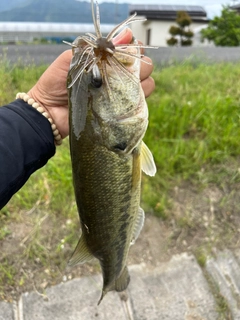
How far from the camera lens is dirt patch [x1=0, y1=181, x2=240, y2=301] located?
2811mm

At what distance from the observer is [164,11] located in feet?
83.0

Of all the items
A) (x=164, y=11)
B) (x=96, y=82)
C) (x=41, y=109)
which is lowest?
(x=164, y=11)

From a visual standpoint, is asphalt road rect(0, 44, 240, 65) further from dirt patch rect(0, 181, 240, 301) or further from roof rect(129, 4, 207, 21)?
roof rect(129, 4, 207, 21)

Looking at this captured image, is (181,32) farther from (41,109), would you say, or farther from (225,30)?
(41,109)

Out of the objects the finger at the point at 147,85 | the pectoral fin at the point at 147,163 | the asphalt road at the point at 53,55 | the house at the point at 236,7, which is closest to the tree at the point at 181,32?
the house at the point at 236,7

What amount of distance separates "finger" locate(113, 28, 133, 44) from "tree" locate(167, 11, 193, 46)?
2210 cm

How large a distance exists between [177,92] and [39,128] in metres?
3.24

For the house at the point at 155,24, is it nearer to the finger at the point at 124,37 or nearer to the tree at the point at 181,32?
the tree at the point at 181,32

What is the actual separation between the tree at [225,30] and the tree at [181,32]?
200cm

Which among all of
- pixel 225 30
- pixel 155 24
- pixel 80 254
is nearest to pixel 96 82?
pixel 80 254

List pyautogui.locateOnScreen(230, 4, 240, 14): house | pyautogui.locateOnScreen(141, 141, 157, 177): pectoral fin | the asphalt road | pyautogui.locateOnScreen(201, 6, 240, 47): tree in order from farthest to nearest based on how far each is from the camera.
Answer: pyautogui.locateOnScreen(230, 4, 240, 14): house
pyautogui.locateOnScreen(201, 6, 240, 47): tree
the asphalt road
pyautogui.locateOnScreen(141, 141, 157, 177): pectoral fin

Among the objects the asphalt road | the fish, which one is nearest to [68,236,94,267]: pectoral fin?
the fish

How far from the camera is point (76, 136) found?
148cm

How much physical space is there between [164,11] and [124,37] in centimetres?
2623
